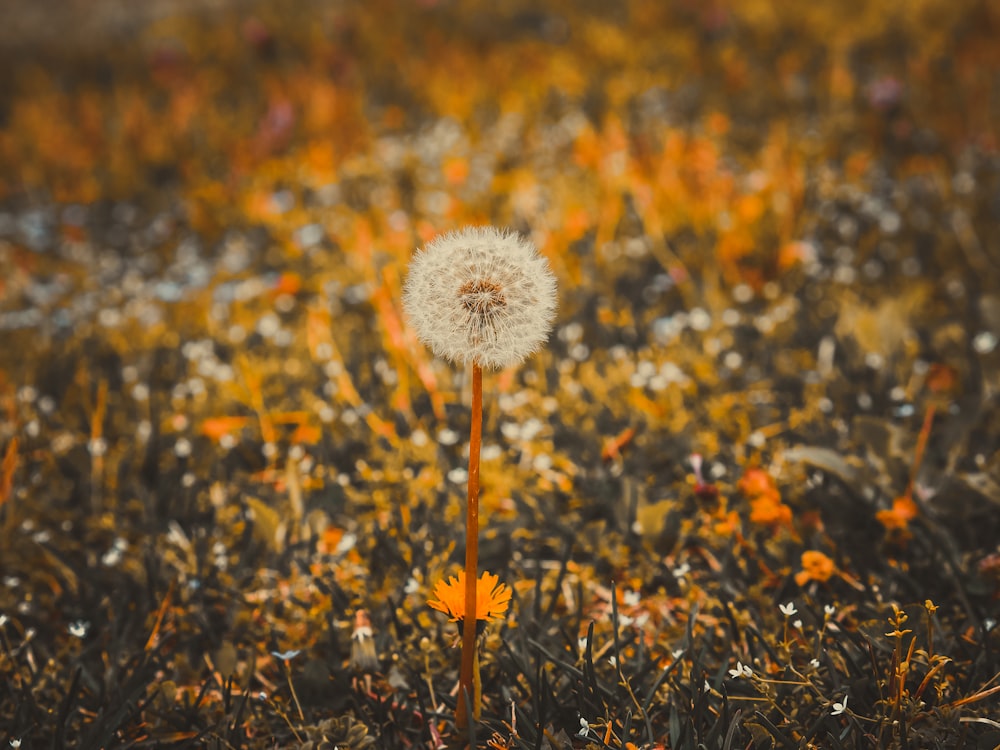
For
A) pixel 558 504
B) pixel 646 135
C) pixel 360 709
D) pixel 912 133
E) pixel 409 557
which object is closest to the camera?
pixel 360 709

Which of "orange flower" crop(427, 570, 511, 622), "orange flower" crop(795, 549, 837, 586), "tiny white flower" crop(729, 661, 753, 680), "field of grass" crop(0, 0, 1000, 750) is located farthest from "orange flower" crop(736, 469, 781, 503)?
"orange flower" crop(427, 570, 511, 622)

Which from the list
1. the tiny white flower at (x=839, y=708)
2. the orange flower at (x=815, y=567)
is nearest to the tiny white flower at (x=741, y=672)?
the tiny white flower at (x=839, y=708)

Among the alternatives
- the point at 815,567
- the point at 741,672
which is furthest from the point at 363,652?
the point at 815,567

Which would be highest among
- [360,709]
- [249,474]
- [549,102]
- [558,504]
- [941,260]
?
[549,102]

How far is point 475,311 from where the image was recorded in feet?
4.61

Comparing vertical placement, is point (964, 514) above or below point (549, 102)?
below

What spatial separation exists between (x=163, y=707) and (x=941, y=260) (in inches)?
131

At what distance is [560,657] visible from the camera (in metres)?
1.71

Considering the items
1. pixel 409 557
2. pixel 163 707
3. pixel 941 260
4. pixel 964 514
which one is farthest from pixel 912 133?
pixel 163 707

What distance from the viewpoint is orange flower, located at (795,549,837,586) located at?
1.82 meters

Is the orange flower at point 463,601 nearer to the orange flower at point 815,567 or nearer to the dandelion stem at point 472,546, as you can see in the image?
the dandelion stem at point 472,546

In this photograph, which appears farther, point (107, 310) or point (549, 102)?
point (549, 102)

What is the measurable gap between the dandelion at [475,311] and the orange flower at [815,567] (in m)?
0.81

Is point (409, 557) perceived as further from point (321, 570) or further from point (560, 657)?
point (560, 657)
